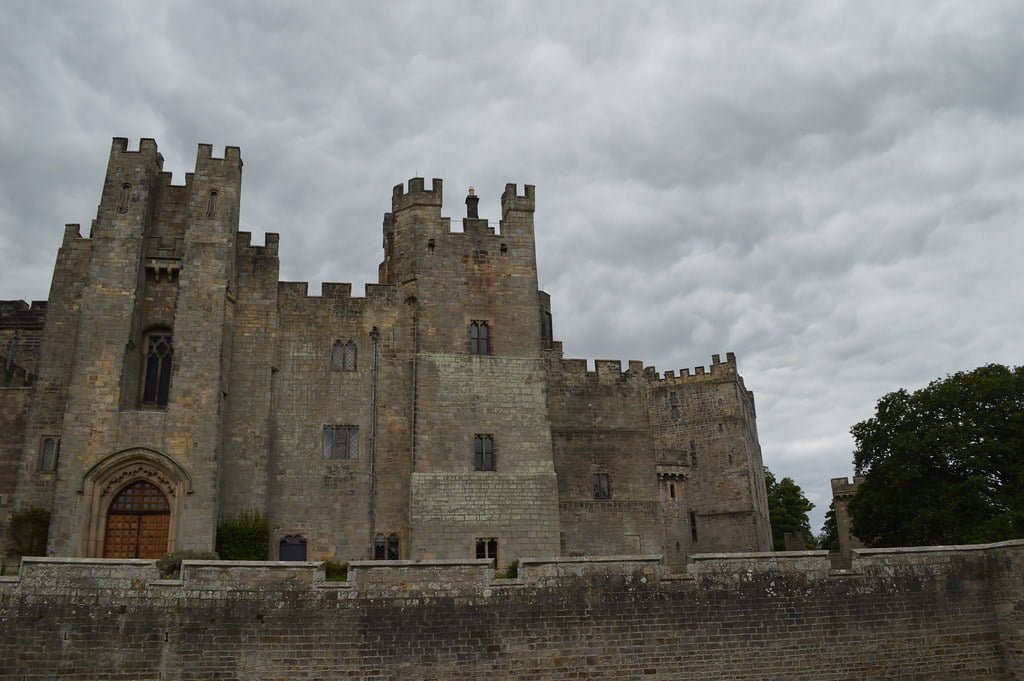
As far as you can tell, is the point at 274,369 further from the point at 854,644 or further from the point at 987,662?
the point at 987,662

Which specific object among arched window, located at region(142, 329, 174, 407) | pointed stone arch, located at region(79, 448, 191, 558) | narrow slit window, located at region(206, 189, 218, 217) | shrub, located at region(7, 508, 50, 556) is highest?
narrow slit window, located at region(206, 189, 218, 217)

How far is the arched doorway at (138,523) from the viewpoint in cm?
2686

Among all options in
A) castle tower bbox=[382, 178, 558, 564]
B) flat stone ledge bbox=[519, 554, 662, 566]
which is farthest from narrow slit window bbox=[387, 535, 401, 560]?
flat stone ledge bbox=[519, 554, 662, 566]

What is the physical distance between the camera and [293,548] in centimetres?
2939

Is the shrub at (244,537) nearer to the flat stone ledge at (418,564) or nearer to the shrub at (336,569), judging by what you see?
the shrub at (336,569)

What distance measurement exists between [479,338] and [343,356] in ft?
17.3

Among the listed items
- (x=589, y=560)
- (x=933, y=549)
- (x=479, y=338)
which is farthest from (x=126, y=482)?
(x=933, y=549)

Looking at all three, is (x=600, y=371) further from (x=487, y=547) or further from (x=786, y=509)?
(x=786, y=509)

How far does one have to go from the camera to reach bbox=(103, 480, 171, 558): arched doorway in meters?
26.9

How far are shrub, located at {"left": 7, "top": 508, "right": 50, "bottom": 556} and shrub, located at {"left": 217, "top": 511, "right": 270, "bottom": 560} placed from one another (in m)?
5.35

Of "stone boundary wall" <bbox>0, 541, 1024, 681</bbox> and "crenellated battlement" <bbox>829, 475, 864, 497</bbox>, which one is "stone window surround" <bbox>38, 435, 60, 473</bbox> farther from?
"crenellated battlement" <bbox>829, 475, 864, 497</bbox>

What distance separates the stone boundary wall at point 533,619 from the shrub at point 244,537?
908cm

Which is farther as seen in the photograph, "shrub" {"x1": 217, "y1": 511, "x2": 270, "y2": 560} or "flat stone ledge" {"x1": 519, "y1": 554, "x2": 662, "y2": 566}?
"shrub" {"x1": 217, "y1": 511, "x2": 270, "y2": 560}

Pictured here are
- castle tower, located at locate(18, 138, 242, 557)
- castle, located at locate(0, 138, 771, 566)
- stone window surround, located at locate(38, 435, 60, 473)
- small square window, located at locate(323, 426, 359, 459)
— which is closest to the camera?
→ castle tower, located at locate(18, 138, 242, 557)
